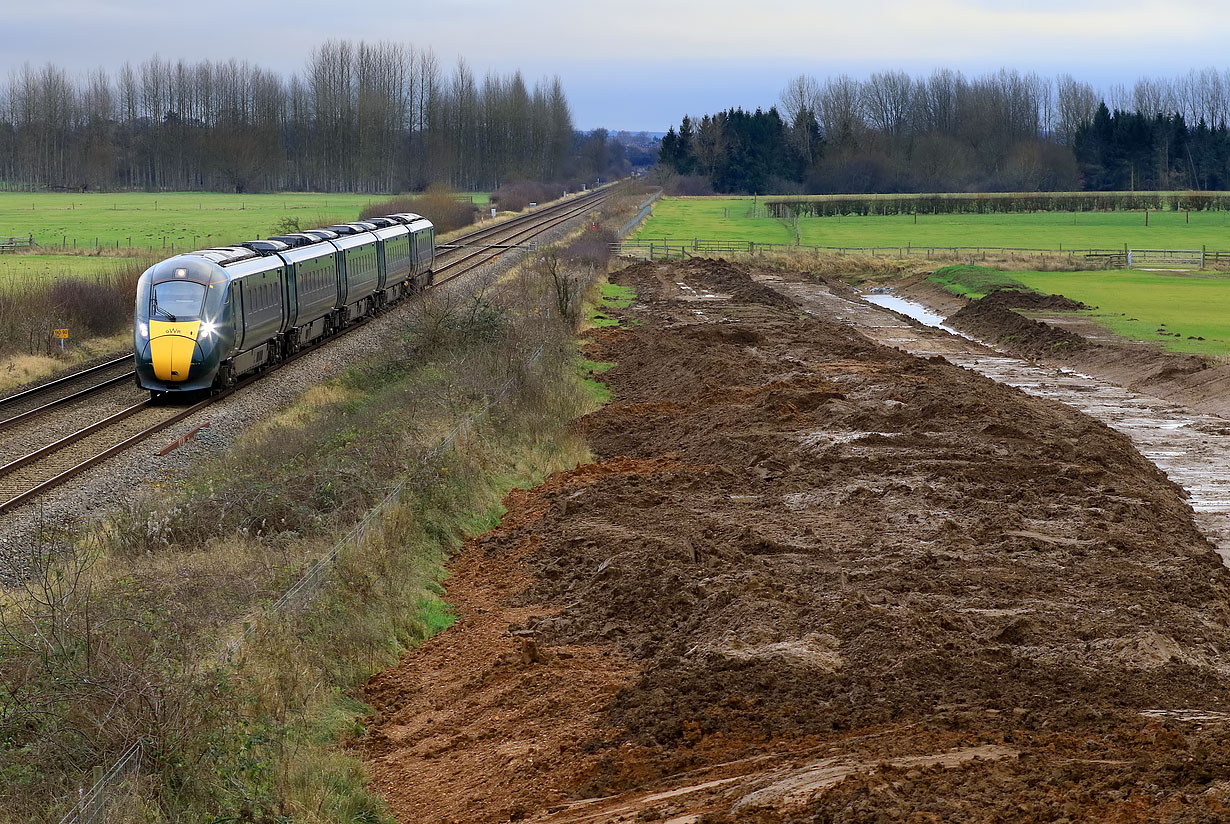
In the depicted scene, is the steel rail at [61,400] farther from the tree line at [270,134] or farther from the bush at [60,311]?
the tree line at [270,134]

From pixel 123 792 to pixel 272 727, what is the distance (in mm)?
1652

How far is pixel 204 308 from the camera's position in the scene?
2684cm

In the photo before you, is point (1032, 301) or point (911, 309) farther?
point (911, 309)

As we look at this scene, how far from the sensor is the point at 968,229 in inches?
4119

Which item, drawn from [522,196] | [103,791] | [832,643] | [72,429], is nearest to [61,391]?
[72,429]

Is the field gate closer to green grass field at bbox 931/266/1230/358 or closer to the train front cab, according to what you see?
green grass field at bbox 931/266/1230/358

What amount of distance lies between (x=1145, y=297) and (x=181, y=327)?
40.5m

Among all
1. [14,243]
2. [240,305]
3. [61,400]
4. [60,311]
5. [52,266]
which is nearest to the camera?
[61,400]

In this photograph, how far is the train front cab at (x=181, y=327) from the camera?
2661 centimetres

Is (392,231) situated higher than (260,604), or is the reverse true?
(392,231)

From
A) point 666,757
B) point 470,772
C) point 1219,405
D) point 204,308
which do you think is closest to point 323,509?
point 470,772

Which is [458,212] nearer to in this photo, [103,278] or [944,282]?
[944,282]

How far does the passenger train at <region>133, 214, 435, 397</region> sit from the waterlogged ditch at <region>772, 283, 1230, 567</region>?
18.1 meters

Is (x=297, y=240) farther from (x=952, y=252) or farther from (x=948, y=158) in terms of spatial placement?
(x=948, y=158)
